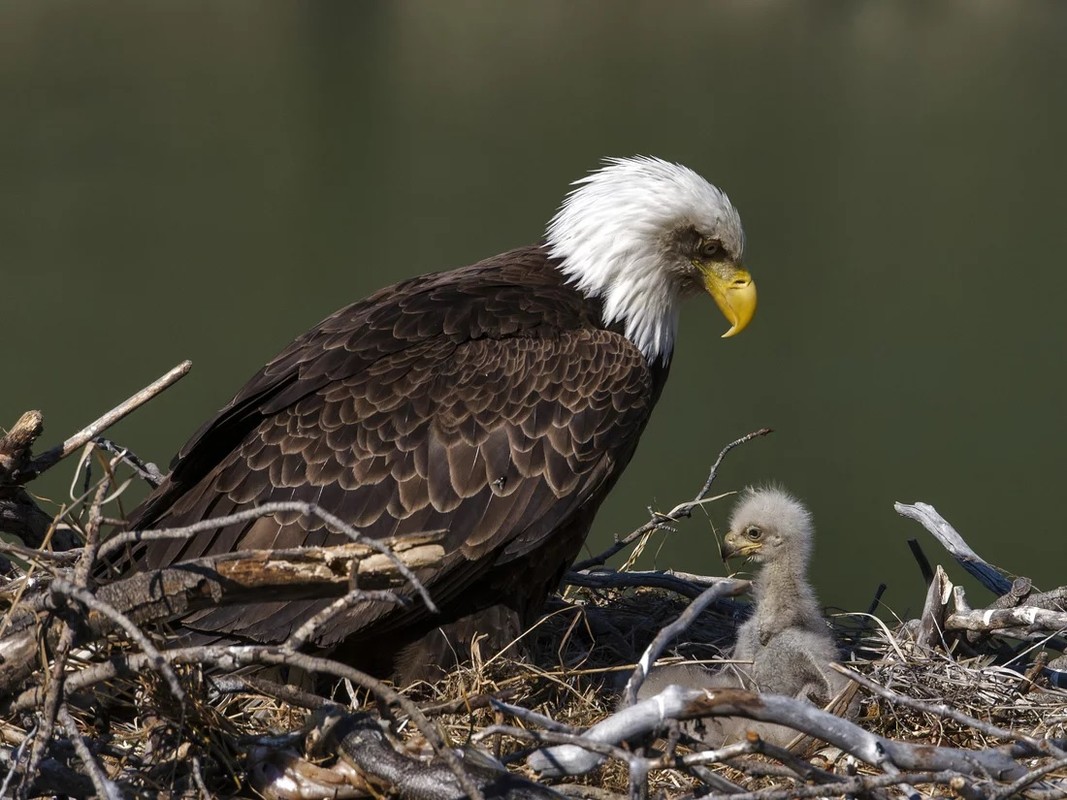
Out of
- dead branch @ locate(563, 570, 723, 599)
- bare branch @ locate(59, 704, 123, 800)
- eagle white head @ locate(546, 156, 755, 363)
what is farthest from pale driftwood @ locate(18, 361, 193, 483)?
dead branch @ locate(563, 570, 723, 599)

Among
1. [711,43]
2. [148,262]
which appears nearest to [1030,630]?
[148,262]

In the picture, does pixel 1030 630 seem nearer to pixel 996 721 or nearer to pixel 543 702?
pixel 996 721

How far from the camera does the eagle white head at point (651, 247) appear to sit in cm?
513

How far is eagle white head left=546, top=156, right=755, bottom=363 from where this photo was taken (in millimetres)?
5129

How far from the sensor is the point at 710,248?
531cm

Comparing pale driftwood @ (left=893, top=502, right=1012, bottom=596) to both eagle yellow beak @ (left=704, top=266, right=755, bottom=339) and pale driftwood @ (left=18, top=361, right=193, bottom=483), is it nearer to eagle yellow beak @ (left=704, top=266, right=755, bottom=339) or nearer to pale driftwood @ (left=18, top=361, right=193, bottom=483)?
eagle yellow beak @ (left=704, top=266, right=755, bottom=339)

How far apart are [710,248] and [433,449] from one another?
1.37 meters

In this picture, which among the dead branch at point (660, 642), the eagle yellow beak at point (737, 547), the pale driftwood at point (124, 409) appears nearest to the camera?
the dead branch at point (660, 642)

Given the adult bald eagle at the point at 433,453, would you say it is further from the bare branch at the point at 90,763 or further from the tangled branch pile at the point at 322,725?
the bare branch at the point at 90,763

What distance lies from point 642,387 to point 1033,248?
14.8 m

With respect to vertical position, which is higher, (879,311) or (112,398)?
(112,398)

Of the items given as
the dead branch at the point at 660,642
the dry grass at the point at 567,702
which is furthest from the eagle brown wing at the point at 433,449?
the dead branch at the point at 660,642

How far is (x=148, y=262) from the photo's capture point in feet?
57.8

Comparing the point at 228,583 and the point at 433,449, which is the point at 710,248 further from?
the point at 228,583
